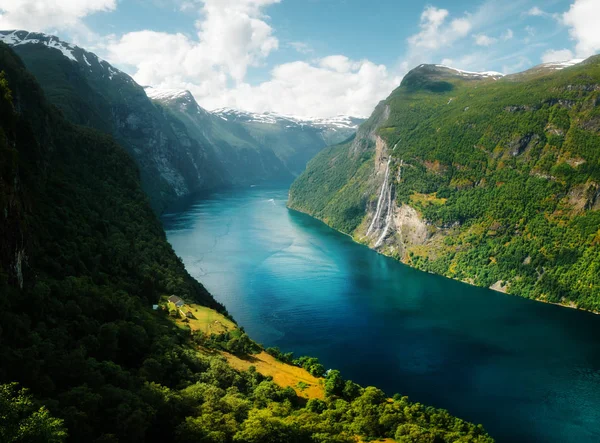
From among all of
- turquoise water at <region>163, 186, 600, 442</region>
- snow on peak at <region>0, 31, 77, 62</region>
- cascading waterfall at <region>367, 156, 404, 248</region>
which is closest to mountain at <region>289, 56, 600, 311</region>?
cascading waterfall at <region>367, 156, 404, 248</region>

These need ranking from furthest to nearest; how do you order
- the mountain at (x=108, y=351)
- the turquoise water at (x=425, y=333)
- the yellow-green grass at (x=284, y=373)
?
the turquoise water at (x=425, y=333), the yellow-green grass at (x=284, y=373), the mountain at (x=108, y=351)

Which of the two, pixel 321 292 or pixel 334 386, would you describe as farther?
pixel 321 292

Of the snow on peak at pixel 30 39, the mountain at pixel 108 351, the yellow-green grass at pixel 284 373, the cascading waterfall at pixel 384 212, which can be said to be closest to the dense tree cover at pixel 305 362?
the mountain at pixel 108 351

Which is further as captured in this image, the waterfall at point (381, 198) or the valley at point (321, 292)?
the waterfall at point (381, 198)

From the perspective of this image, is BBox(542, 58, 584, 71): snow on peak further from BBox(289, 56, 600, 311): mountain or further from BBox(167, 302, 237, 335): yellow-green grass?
BBox(167, 302, 237, 335): yellow-green grass

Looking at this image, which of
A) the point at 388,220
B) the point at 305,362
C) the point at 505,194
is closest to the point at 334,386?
the point at 305,362

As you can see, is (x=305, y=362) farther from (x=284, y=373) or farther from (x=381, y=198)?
(x=381, y=198)

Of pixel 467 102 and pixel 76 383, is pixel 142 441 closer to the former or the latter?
pixel 76 383

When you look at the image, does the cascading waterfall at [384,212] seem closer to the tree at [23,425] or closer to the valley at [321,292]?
the valley at [321,292]
